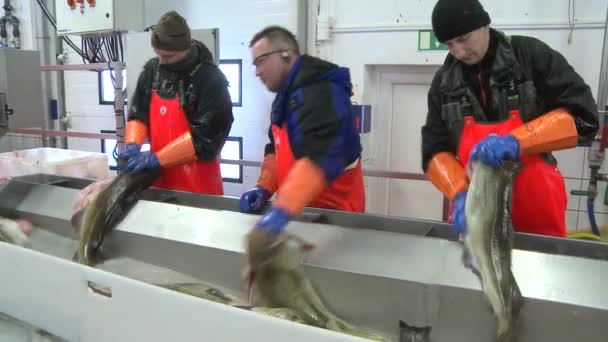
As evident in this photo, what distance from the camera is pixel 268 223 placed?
135 cm

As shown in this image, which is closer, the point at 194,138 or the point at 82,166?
the point at 194,138

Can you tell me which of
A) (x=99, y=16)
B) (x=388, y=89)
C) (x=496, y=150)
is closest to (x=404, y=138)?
(x=388, y=89)

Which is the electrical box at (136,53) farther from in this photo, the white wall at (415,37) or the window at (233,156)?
the white wall at (415,37)

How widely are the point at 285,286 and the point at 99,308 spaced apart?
0.45 m

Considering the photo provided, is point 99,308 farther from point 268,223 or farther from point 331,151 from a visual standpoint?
point 331,151

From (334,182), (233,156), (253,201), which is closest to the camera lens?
(253,201)

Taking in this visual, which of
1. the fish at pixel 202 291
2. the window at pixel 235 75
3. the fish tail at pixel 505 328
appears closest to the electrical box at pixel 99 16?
the window at pixel 235 75

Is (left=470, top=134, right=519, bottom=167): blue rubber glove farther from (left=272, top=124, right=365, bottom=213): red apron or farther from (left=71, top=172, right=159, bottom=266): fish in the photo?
(left=71, top=172, right=159, bottom=266): fish

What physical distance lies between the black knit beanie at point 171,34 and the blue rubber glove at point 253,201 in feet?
2.91

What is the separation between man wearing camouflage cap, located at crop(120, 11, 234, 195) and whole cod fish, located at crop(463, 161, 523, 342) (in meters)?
1.28

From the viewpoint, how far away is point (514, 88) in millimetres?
1679

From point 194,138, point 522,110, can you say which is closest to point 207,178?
point 194,138

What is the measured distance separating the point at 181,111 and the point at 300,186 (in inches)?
46.4

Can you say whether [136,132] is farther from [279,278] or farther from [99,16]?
[99,16]
